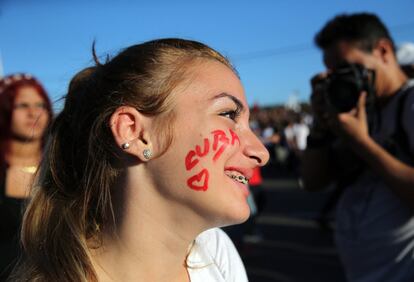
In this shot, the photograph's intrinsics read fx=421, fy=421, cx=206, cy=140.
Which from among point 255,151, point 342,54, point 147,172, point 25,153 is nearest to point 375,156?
point 342,54

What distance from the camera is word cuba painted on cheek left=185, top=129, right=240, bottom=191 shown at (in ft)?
3.73

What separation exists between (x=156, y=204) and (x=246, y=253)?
451 centimetres

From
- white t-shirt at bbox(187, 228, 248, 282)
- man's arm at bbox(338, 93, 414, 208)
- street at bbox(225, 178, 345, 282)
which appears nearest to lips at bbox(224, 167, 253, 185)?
white t-shirt at bbox(187, 228, 248, 282)

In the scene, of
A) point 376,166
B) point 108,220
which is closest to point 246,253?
point 376,166

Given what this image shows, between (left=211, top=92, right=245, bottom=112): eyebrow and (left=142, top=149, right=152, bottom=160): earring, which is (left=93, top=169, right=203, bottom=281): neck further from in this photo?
(left=211, top=92, right=245, bottom=112): eyebrow

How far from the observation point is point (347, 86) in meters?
1.92

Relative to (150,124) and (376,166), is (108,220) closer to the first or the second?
(150,124)

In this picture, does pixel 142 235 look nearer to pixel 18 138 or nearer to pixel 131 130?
pixel 131 130

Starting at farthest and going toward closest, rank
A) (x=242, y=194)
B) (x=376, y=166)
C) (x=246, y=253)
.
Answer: (x=246, y=253), (x=376, y=166), (x=242, y=194)

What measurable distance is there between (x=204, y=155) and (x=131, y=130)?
0.22 m

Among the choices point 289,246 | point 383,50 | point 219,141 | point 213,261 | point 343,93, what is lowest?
point 289,246

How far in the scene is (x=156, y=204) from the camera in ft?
3.85

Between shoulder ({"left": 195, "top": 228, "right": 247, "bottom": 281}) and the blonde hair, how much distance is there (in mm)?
373

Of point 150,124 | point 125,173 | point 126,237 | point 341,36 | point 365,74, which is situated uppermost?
point 341,36
